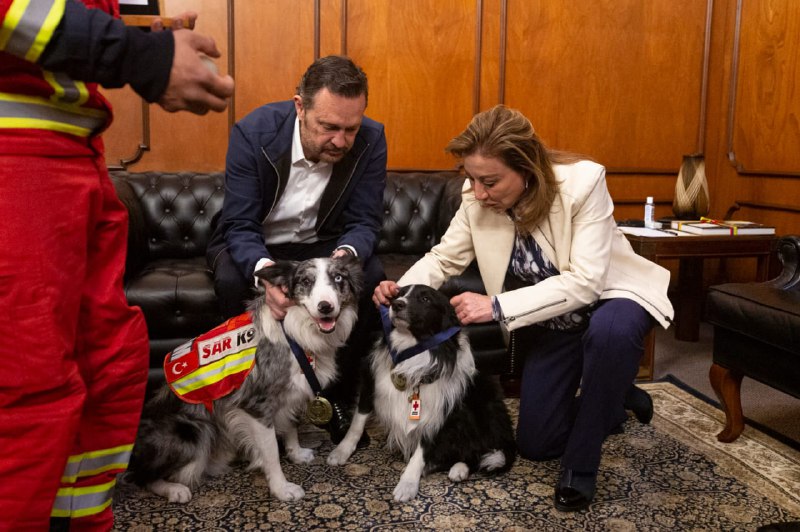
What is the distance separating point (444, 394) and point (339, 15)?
284 cm

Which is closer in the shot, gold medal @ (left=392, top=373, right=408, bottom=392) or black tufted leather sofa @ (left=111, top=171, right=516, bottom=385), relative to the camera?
gold medal @ (left=392, top=373, right=408, bottom=392)

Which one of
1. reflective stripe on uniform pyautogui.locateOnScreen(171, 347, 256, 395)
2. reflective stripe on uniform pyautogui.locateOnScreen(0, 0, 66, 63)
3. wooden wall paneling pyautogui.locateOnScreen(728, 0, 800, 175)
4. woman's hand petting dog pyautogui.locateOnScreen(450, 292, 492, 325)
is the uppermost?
wooden wall paneling pyautogui.locateOnScreen(728, 0, 800, 175)

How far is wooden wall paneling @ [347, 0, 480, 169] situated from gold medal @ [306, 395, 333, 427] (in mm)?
2353

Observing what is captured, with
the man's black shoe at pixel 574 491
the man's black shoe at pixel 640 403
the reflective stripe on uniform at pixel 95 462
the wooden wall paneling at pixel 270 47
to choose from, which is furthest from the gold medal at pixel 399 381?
the wooden wall paneling at pixel 270 47

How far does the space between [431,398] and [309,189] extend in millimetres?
1052

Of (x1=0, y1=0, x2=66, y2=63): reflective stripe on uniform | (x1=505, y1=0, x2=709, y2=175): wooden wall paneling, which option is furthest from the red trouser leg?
(x1=505, y1=0, x2=709, y2=175): wooden wall paneling

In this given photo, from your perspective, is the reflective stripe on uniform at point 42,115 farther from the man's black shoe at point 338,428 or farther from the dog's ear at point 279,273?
the man's black shoe at point 338,428

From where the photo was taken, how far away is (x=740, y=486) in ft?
7.77

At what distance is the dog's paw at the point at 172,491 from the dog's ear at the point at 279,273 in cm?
76

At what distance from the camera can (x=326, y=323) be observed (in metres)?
2.28

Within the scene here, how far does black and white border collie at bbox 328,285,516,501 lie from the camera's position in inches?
92.7

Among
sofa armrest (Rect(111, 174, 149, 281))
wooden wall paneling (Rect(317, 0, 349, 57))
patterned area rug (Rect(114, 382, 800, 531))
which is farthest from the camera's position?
wooden wall paneling (Rect(317, 0, 349, 57))

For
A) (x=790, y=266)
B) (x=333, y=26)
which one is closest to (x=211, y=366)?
(x=790, y=266)

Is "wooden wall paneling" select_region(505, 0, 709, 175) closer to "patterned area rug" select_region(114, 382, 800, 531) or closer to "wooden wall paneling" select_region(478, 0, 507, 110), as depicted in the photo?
"wooden wall paneling" select_region(478, 0, 507, 110)
